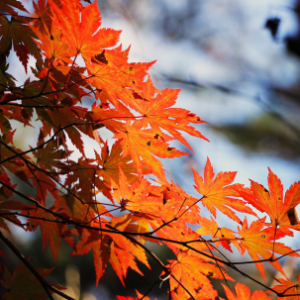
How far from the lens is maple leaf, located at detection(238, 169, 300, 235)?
1.89 feet

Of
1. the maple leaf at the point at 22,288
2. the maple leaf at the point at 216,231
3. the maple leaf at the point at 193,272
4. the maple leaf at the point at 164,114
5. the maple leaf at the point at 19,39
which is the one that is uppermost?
the maple leaf at the point at 19,39

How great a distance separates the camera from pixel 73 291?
3.23m

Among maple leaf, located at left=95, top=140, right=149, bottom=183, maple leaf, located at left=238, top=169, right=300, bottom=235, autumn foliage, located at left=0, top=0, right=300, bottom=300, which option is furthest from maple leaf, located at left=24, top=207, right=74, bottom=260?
maple leaf, located at left=238, top=169, right=300, bottom=235

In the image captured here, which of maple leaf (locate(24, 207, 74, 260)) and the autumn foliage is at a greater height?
the autumn foliage

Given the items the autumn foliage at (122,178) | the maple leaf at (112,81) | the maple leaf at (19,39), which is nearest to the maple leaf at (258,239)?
the autumn foliage at (122,178)

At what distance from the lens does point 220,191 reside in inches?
25.3

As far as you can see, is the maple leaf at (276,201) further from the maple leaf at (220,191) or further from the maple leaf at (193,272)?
the maple leaf at (193,272)

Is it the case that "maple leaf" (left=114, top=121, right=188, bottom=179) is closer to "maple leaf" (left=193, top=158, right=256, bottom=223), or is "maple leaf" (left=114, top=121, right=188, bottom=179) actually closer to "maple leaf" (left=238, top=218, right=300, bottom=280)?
"maple leaf" (left=193, top=158, right=256, bottom=223)

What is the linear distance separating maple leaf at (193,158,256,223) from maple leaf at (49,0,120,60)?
31 centimetres

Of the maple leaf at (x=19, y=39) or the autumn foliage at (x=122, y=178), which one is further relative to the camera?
the maple leaf at (x=19, y=39)

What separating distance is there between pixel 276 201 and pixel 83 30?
488 millimetres

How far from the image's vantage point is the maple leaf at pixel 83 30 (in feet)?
1.88

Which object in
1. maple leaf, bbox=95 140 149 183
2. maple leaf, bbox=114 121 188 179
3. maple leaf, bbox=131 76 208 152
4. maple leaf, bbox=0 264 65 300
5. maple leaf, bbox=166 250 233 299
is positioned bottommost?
maple leaf, bbox=0 264 65 300

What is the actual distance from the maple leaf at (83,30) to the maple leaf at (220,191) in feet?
1.02
